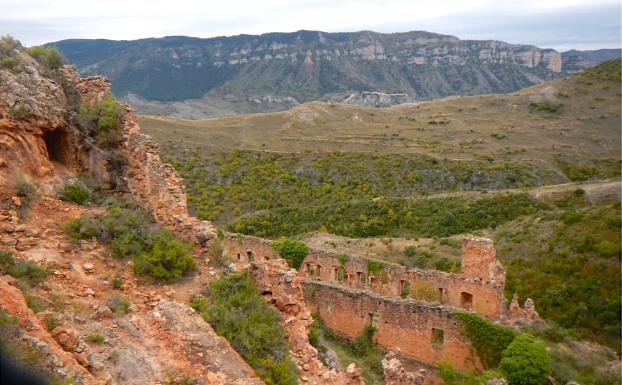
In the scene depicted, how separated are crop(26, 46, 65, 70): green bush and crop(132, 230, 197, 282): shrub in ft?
17.6

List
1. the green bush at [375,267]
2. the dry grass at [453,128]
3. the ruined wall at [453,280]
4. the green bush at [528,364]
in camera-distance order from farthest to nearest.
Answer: the dry grass at [453,128]
the green bush at [375,267]
the ruined wall at [453,280]
the green bush at [528,364]

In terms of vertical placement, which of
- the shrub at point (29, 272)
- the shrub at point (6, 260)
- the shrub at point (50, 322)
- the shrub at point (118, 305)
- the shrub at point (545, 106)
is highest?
the shrub at point (6, 260)

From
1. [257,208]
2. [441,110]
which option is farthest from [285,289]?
[441,110]

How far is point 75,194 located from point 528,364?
1294 cm

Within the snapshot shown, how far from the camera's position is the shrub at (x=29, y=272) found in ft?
25.6

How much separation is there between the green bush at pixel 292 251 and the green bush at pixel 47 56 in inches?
590

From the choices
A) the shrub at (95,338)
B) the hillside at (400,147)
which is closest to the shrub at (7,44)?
the shrub at (95,338)

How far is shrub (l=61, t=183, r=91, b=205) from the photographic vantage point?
35.5 feet

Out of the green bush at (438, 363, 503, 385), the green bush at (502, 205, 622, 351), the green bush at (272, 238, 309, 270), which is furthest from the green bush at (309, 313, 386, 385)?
the green bush at (502, 205, 622, 351)

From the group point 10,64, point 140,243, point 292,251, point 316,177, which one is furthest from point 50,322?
point 316,177

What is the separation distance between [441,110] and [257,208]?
58.7 m

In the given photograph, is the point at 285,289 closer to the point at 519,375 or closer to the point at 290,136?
the point at 519,375

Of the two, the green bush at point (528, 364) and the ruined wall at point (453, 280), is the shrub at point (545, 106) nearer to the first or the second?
the ruined wall at point (453, 280)

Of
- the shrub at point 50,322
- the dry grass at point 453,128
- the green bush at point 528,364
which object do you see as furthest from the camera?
the dry grass at point 453,128
